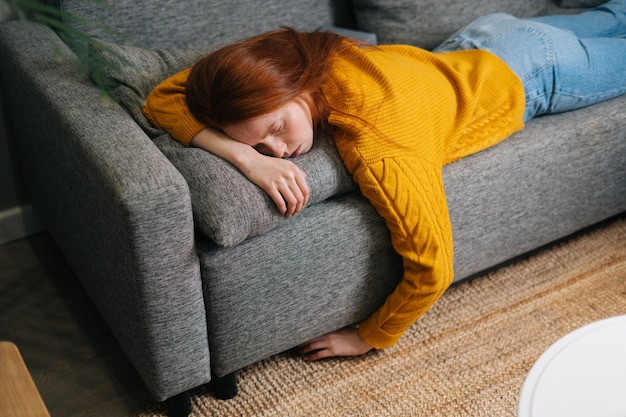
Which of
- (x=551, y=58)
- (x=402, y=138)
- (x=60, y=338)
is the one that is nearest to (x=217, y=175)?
(x=402, y=138)

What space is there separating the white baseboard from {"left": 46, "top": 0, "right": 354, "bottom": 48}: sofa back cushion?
1.76ft

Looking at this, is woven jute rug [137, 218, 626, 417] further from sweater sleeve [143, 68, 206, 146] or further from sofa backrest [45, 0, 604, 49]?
sofa backrest [45, 0, 604, 49]

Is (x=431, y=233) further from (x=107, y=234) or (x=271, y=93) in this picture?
(x=107, y=234)

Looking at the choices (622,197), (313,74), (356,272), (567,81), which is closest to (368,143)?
(313,74)

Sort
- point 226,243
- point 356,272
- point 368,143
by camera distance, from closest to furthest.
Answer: point 226,243, point 368,143, point 356,272

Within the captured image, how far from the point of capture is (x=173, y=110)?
132cm

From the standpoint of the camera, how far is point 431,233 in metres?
1.31

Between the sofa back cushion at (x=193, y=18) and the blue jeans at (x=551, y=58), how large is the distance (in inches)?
15.2

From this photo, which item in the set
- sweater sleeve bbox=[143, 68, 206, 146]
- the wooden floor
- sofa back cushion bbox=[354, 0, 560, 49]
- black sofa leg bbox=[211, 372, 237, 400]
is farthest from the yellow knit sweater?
the wooden floor

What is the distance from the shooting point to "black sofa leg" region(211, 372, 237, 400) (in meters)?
1.39

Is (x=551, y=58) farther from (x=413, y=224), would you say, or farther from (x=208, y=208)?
(x=208, y=208)

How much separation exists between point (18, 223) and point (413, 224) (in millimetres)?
1120

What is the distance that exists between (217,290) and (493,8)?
1.23 m

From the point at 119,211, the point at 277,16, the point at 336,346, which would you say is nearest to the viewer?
the point at 119,211
